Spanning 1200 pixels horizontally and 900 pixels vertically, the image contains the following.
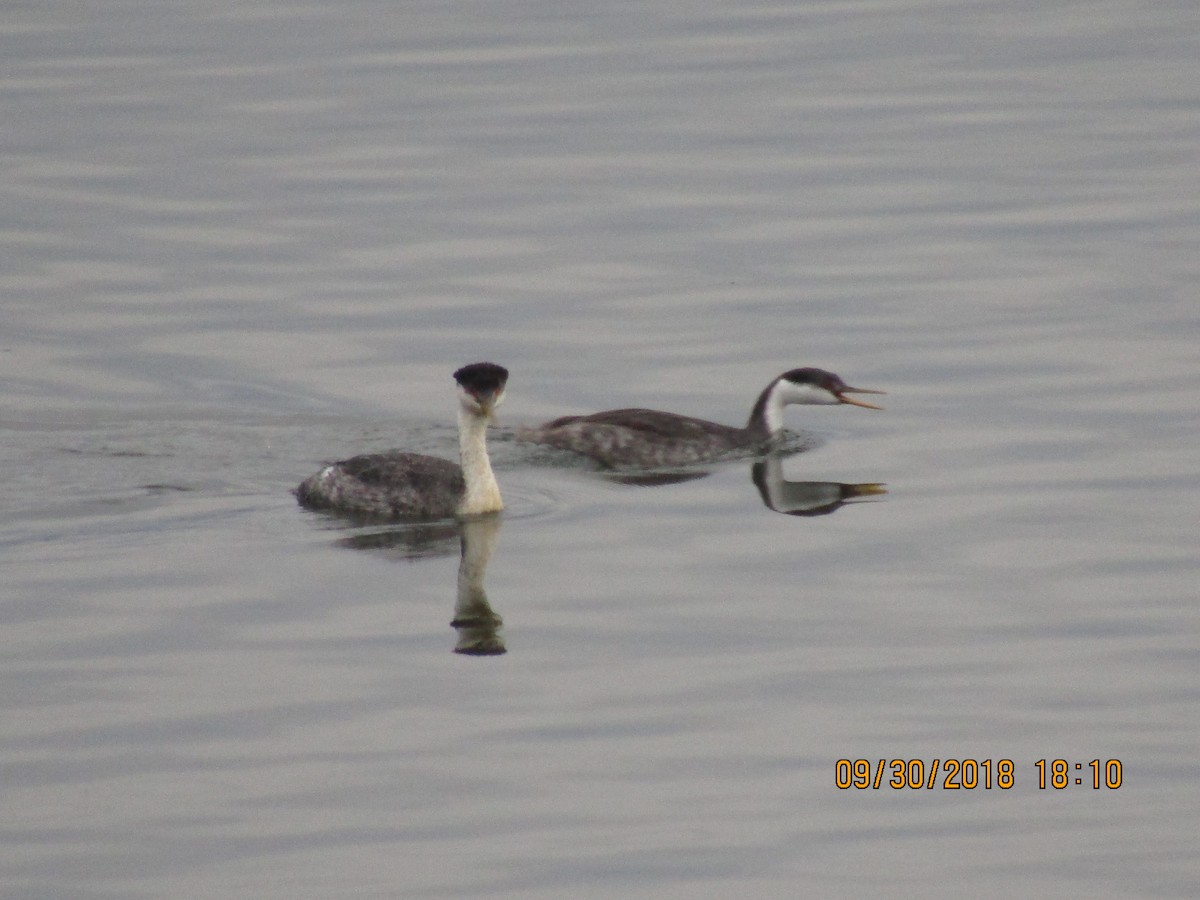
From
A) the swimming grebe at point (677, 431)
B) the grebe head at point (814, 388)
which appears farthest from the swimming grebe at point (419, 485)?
the grebe head at point (814, 388)

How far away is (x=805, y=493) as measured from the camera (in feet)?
52.6

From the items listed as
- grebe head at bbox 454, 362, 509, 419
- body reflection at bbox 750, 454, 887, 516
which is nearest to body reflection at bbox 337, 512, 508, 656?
grebe head at bbox 454, 362, 509, 419

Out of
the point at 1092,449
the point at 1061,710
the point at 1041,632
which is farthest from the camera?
the point at 1092,449

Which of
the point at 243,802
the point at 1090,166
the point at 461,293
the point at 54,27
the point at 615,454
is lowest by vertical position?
the point at 243,802

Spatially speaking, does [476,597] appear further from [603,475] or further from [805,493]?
[603,475]

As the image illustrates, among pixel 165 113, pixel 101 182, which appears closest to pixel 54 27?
pixel 165 113

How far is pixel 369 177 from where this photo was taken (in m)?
26.2

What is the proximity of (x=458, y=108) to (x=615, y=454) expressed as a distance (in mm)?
14530

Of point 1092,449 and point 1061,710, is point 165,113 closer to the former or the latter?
point 1092,449

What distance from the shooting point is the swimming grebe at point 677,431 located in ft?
55.2
